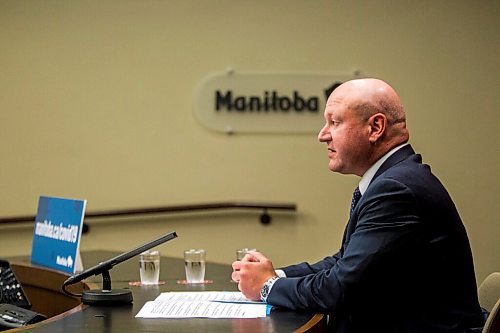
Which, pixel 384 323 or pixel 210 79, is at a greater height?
pixel 210 79

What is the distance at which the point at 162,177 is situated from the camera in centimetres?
521

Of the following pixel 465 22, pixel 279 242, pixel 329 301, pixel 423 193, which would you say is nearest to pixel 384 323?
pixel 329 301

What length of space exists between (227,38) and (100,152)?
1004 millimetres

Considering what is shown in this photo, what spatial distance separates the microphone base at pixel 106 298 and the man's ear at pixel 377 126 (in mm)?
825

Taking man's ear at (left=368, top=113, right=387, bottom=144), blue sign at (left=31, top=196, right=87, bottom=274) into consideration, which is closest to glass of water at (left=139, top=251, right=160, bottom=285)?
blue sign at (left=31, top=196, right=87, bottom=274)

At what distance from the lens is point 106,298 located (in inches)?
98.1

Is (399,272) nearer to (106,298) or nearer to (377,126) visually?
(377,126)

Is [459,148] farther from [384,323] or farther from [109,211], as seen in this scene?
[384,323]

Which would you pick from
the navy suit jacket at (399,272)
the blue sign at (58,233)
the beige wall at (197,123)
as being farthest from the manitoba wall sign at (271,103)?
the navy suit jacket at (399,272)

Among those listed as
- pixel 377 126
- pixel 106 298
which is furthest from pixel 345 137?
pixel 106 298

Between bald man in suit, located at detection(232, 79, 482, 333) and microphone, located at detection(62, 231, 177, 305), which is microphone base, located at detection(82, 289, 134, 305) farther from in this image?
bald man in suit, located at detection(232, 79, 482, 333)

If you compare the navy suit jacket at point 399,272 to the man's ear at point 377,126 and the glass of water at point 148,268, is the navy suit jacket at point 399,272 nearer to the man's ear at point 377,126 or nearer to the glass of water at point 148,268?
the man's ear at point 377,126

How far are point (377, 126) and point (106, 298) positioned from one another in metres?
0.90

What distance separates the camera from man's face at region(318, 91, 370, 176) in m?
2.46
